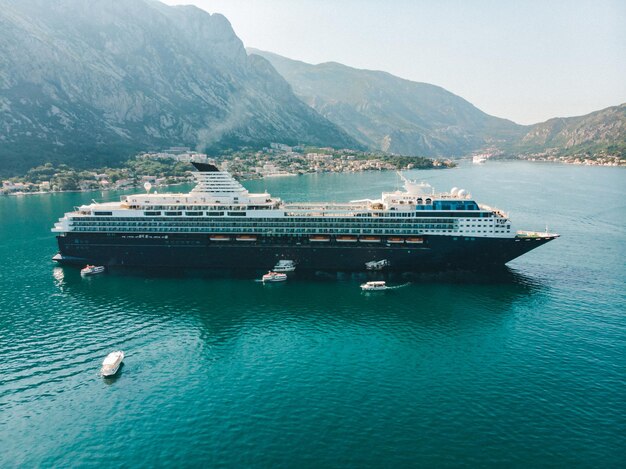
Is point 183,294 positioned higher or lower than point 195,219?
lower

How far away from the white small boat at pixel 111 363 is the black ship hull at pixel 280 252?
25445 millimetres

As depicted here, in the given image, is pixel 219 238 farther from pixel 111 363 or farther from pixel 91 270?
pixel 111 363

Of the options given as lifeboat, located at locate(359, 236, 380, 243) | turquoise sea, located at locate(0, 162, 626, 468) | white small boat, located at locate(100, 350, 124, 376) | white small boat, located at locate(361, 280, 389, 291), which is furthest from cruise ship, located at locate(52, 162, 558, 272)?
white small boat, located at locate(100, 350, 124, 376)

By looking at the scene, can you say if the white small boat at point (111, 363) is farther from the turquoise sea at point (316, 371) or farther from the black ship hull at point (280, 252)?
the black ship hull at point (280, 252)

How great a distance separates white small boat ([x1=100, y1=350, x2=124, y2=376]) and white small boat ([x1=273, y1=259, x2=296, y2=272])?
2541 centimetres

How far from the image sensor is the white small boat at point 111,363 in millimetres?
33344

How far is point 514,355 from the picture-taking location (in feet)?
118

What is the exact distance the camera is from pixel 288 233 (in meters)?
57.9

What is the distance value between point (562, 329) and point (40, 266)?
231 feet

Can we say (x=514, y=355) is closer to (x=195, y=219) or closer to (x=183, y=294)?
(x=183, y=294)

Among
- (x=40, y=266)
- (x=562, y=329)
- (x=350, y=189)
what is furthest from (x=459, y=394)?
(x=350, y=189)

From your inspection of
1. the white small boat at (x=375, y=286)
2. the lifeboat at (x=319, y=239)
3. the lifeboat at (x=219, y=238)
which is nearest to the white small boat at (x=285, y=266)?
the lifeboat at (x=319, y=239)

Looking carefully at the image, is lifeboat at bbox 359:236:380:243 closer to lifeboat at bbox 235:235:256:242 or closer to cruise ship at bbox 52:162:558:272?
cruise ship at bbox 52:162:558:272

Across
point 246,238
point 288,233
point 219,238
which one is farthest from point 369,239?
point 219,238
